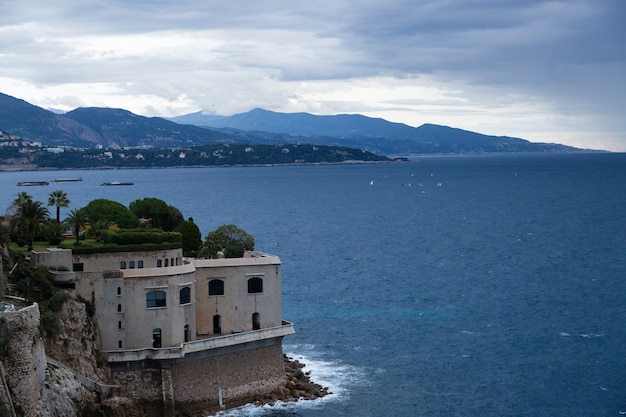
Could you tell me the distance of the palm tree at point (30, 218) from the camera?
5603cm

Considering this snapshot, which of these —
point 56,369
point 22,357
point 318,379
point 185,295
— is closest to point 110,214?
A: point 185,295

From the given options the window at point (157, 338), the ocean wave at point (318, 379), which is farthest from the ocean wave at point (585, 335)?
the window at point (157, 338)

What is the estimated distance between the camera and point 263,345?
187 feet

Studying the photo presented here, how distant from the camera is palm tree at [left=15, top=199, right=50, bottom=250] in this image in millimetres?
56031

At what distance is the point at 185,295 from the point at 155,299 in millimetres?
1920

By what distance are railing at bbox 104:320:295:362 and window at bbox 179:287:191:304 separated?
2.35 meters

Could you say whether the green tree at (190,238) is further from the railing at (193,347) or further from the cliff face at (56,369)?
the cliff face at (56,369)

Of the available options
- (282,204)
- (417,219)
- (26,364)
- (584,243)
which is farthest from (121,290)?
(282,204)

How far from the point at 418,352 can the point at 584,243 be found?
6173cm

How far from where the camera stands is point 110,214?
2566 inches

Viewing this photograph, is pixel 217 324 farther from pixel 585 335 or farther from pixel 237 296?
pixel 585 335

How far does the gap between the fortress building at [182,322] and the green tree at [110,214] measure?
9139 millimetres

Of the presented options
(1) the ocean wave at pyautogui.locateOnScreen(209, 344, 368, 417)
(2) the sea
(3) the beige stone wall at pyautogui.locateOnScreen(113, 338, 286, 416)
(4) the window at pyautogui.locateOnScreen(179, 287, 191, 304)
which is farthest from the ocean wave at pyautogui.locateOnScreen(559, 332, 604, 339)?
(4) the window at pyautogui.locateOnScreen(179, 287, 191, 304)

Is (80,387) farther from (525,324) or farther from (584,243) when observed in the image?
(584,243)
